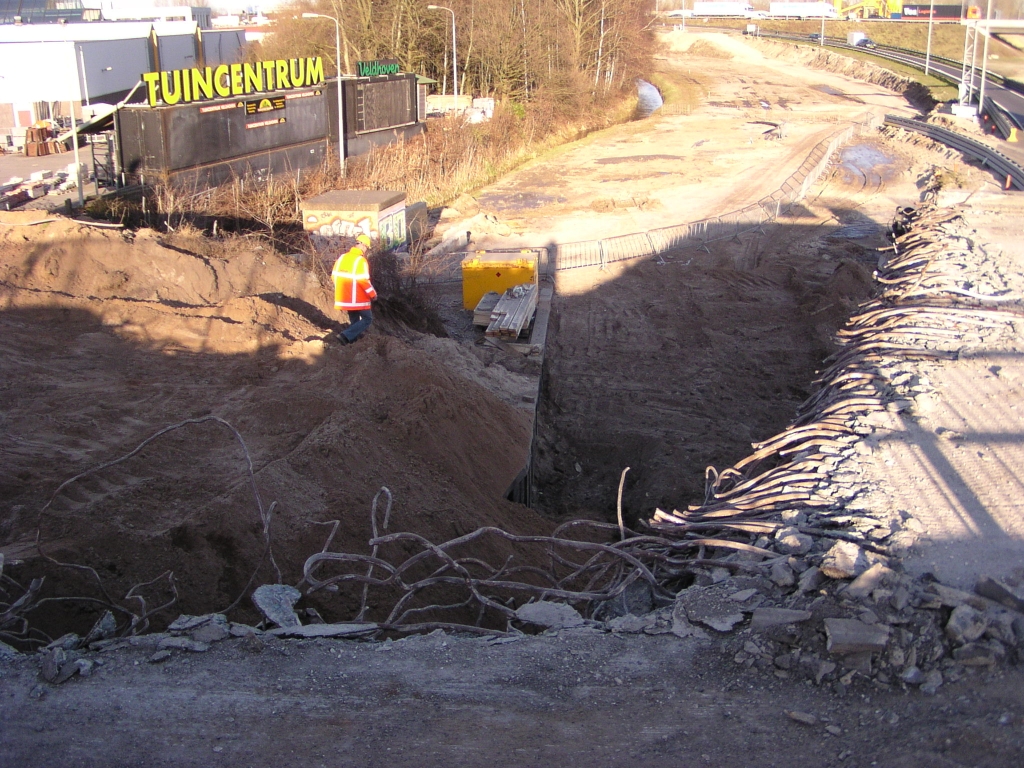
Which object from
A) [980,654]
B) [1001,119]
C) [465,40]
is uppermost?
[465,40]

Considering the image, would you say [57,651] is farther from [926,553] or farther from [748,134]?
[748,134]

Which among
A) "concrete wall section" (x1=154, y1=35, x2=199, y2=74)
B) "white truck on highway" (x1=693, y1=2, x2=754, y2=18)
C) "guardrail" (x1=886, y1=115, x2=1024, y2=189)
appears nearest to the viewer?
"guardrail" (x1=886, y1=115, x2=1024, y2=189)

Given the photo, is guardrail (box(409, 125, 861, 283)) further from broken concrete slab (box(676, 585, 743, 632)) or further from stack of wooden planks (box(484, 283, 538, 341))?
broken concrete slab (box(676, 585, 743, 632))

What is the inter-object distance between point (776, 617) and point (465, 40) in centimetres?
4371

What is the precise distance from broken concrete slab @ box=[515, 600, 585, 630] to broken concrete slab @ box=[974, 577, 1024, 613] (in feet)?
7.52

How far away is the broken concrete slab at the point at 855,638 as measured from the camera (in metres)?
4.47

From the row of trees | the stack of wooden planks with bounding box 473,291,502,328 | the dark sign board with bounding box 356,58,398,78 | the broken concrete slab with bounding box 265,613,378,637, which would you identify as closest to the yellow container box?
the stack of wooden planks with bounding box 473,291,502,328

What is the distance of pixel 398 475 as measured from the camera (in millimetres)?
8445

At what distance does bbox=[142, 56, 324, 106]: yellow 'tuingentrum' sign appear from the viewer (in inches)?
808

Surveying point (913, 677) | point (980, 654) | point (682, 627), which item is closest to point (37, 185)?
point (682, 627)

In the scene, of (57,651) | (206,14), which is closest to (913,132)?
(57,651)

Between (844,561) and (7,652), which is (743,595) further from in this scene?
(7,652)

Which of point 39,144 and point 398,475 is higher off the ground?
point 39,144

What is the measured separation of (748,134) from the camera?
41062 millimetres
